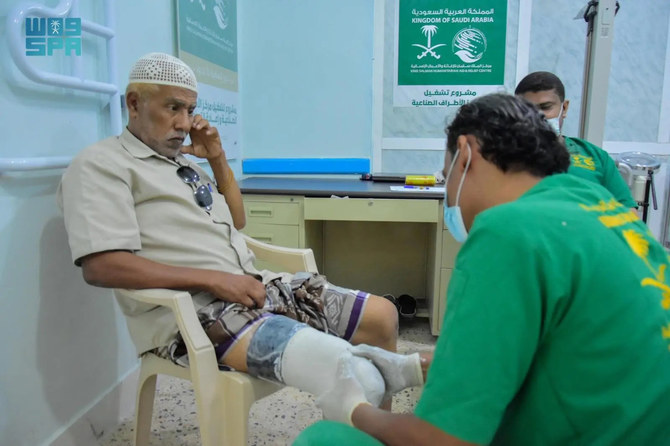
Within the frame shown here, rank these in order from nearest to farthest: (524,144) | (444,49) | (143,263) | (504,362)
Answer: (504,362)
(524,144)
(143,263)
(444,49)

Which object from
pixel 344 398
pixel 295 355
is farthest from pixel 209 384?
pixel 344 398

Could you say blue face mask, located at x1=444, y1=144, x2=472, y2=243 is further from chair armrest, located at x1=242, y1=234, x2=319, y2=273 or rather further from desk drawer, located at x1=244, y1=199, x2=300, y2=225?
desk drawer, located at x1=244, y1=199, x2=300, y2=225

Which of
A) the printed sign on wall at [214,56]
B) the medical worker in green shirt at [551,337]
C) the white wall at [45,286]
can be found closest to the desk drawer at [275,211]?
the printed sign on wall at [214,56]

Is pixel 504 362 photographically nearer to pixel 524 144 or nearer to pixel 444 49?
pixel 524 144

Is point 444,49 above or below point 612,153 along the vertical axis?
above

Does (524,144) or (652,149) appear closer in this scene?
(524,144)

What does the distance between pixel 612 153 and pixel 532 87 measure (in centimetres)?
155

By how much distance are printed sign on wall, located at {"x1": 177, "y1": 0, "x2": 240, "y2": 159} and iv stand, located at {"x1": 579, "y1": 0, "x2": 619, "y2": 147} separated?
1.64 metres

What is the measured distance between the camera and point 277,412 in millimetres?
1824

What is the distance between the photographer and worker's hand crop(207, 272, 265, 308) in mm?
1284

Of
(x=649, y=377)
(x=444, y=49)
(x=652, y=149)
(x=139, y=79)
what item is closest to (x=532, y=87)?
(x=444, y=49)

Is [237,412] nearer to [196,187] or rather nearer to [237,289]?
[237,289]

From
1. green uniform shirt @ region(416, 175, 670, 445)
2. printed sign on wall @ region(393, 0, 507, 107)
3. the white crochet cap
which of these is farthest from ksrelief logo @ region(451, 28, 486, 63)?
Answer: green uniform shirt @ region(416, 175, 670, 445)

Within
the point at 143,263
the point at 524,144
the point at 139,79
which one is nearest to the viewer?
the point at 524,144
